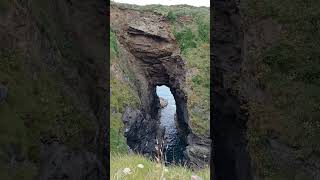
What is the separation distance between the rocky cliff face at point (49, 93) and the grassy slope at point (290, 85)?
236 centimetres

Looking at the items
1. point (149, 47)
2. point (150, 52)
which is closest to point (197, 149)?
point (150, 52)

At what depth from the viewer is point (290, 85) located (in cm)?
474

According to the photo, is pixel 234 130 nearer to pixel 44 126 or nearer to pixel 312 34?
pixel 312 34

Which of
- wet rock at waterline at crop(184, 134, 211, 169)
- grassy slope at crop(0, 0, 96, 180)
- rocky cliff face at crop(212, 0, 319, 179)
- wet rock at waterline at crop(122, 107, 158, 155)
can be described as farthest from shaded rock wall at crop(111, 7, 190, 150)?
grassy slope at crop(0, 0, 96, 180)

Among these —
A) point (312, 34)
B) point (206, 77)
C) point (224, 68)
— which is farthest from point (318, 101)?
point (206, 77)

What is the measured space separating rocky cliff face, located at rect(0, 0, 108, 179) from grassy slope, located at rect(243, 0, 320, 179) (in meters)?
2.36

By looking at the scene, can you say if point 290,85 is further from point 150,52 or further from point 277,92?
point 150,52

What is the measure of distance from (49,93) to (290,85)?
2.92 m

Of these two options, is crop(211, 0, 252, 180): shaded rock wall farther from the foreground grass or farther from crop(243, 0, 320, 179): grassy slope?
the foreground grass

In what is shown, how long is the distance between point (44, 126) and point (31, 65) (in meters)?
0.75

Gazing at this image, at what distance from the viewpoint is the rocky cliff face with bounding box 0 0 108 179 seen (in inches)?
169

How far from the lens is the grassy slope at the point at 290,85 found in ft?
14.3

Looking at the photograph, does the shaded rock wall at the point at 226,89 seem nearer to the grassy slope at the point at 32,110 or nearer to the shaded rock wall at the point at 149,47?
the grassy slope at the point at 32,110

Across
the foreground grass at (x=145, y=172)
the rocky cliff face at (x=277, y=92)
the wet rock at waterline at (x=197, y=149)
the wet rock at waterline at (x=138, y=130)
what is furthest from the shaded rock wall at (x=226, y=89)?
the wet rock at waterline at (x=197, y=149)
